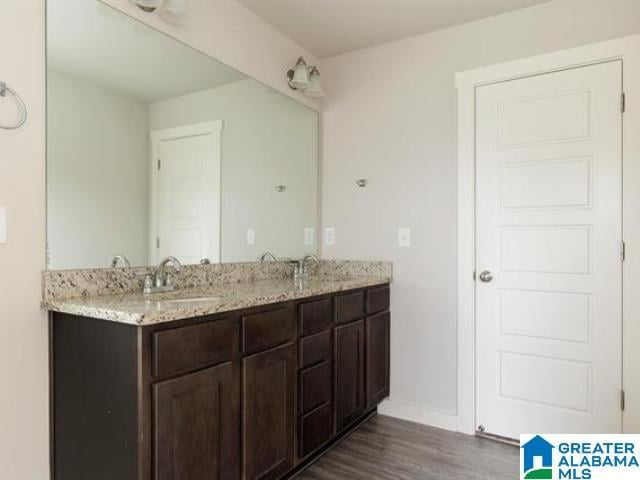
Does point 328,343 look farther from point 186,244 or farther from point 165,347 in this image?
point 165,347

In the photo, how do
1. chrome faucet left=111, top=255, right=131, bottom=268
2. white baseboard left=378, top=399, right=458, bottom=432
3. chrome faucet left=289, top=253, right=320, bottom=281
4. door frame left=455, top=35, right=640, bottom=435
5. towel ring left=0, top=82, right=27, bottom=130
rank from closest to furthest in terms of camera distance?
towel ring left=0, top=82, right=27, bottom=130 → chrome faucet left=111, top=255, right=131, bottom=268 → door frame left=455, top=35, right=640, bottom=435 → white baseboard left=378, top=399, right=458, bottom=432 → chrome faucet left=289, top=253, right=320, bottom=281

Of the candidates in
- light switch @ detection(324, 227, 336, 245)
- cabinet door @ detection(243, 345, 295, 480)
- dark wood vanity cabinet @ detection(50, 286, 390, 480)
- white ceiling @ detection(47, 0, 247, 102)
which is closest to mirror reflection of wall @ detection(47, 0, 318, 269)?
white ceiling @ detection(47, 0, 247, 102)

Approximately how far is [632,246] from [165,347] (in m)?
2.24

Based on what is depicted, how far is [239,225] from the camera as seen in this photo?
2.49m

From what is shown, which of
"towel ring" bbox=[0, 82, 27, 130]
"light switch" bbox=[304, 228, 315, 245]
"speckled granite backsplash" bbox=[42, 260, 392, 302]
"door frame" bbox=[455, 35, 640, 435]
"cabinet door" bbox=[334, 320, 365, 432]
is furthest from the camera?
"light switch" bbox=[304, 228, 315, 245]

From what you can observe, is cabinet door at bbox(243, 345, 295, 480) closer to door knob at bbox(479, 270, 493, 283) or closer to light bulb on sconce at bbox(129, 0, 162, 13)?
door knob at bbox(479, 270, 493, 283)

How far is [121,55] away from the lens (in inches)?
73.2

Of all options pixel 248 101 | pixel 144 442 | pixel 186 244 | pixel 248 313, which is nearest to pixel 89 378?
pixel 144 442

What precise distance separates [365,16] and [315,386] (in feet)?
6.89

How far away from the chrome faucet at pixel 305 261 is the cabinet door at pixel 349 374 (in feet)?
1.96

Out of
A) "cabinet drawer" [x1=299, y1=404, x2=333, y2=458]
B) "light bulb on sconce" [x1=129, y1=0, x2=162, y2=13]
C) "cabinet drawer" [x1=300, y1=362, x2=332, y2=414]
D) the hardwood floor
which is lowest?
the hardwood floor

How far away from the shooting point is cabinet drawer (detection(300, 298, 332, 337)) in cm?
202

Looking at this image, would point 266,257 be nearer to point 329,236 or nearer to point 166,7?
point 329,236

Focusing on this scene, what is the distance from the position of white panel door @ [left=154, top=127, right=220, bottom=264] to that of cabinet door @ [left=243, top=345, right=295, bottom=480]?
700 mm
